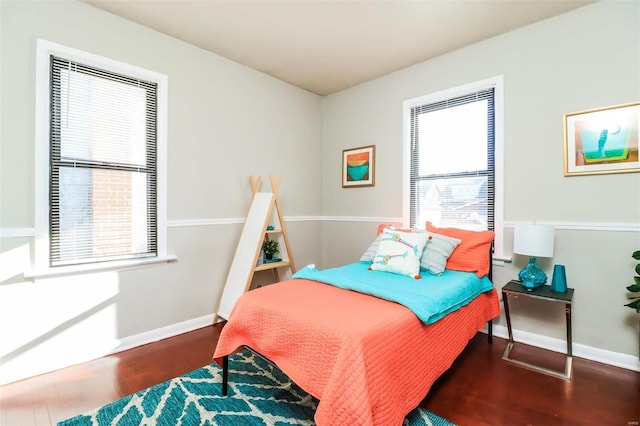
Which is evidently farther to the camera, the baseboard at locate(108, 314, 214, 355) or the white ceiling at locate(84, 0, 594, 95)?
the baseboard at locate(108, 314, 214, 355)

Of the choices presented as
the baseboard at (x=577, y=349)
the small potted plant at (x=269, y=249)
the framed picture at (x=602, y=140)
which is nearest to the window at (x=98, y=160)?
the small potted plant at (x=269, y=249)

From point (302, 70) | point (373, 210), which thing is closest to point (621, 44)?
point (373, 210)

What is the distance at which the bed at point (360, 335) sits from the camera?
1.29 meters

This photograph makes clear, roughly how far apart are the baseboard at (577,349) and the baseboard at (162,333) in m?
2.82

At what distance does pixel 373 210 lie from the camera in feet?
12.3

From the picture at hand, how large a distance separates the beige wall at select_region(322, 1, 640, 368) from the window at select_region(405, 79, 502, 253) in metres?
0.13

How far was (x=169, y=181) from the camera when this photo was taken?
283cm

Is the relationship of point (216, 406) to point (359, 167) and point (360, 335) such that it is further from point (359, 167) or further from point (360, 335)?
point (359, 167)

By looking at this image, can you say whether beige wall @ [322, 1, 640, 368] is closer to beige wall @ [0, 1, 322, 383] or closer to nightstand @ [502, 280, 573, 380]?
nightstand @ [502, 280, 573, 380]

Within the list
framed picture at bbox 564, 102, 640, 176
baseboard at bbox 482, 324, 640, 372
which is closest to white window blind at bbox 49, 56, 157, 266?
baseboard at bbox 482, 324, 640, 372

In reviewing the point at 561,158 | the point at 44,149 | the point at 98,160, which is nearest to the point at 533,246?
the point at 561,158

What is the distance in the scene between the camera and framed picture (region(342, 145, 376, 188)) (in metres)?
3.74

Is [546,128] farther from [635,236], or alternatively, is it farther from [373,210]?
[373,210]

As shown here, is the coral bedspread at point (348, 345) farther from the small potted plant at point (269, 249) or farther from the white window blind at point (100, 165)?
the white window blind at point (100, 165)
